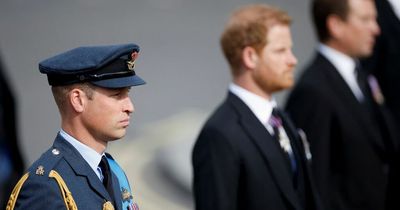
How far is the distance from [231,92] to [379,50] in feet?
9.36

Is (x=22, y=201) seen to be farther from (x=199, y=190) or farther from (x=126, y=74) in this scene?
(x=199, y=190)

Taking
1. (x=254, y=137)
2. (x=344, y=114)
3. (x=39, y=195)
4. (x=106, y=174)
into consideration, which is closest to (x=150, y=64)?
(x=344, y=114)

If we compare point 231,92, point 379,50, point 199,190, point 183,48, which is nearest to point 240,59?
point 231,92

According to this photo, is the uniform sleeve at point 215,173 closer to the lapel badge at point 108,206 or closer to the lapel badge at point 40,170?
the lapel badge at point 108,206

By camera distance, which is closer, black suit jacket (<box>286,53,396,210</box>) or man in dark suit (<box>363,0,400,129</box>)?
black suit jacket (<box>286,53,396,210</box>)

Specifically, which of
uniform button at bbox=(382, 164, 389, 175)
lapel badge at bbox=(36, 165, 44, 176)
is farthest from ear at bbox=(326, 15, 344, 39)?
lapel badge at bbox=(36, 165, 44, 176)

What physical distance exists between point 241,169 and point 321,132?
3.65 ft

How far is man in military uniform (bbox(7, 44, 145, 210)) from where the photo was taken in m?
4.68

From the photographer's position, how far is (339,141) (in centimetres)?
718

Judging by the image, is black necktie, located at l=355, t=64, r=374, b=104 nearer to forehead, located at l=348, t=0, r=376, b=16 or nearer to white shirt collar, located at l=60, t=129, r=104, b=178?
forehead, located at l=348, t=0, r=376, b=16

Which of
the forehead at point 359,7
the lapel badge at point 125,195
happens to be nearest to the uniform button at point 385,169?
the forehead at point 359,7

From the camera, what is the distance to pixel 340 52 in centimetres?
765

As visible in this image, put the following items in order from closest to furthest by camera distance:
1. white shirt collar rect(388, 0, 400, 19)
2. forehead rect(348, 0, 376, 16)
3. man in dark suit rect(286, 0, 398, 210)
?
man in dark suit rect(286, 0, 398, 210) → forehead rect(348, 0, 376, 16) → white shirt collar rect(388, 0, 400, 19)

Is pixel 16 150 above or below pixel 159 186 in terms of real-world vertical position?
above
